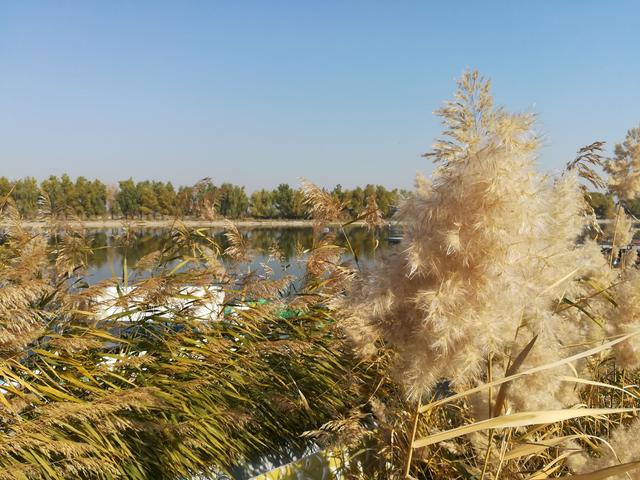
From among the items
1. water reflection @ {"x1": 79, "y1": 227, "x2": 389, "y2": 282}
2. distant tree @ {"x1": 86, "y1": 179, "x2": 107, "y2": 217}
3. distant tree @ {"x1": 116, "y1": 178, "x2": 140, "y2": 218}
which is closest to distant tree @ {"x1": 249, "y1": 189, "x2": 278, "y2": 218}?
distant tree @ {"x1": 116, "y1": 178, "x2": 140, "y2": 218}

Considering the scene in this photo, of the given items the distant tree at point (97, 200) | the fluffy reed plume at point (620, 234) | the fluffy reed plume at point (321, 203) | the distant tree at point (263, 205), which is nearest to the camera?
the fluffy reed plume at point (620, 234)

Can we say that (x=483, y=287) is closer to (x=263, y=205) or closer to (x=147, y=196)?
(x=147, y=196)

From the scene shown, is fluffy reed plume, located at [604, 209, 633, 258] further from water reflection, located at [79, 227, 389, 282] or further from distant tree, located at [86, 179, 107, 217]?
distant tree, located at [86, 179, 107, 217]

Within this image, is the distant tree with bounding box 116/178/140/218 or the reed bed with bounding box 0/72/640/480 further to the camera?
the distant tree with bounding box 116/178/140/218

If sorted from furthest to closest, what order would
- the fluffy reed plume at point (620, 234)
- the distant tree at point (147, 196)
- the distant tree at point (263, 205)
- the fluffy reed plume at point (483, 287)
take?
the distant tree at point (263, 205) → the distant tree at point (147, 196) → the fluffy reed plume at point (620, 234) → the fluffy reed plume at point (483, 287)

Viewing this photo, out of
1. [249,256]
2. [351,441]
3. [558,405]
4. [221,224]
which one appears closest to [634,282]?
[558,405]

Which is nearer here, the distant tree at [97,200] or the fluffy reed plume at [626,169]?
the fluffy reed plume at [626,169]

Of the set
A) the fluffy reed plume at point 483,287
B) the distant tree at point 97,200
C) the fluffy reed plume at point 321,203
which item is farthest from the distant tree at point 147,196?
the fluffy reed plume at point 483,287

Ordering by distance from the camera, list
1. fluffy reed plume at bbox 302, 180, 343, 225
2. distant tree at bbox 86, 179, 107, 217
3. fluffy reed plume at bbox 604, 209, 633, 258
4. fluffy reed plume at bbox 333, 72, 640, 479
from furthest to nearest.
A: distant tree at bbox 86, 179, 107, 217 → fluffy reed plume at bbox 302, 180, 343, 225 → fluffy reed plume at bbox 604, 209, 633, 258 → fluffy reed plume at bbox 333, 72, 640, 479

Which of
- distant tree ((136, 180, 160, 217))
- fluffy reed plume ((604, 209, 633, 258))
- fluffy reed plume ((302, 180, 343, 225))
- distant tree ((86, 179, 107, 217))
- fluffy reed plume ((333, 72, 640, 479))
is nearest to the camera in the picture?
fluffy reed plume ((333, 72, 640, 479))

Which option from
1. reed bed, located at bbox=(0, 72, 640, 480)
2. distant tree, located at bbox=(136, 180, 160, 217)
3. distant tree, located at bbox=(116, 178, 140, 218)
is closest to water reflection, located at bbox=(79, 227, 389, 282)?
reed bed, located at bbox=(0, 72, 640, 480)

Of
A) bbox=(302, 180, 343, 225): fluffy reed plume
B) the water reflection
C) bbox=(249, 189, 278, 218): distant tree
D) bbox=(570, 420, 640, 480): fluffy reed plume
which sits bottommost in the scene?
bbox=(570, 420, 640, 480): fluffy reed plume

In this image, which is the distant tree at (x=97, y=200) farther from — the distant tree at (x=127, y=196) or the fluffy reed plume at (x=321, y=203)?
the fluffy reed plume at (x=321, y=203)

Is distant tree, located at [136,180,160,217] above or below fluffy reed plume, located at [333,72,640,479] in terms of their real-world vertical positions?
above
